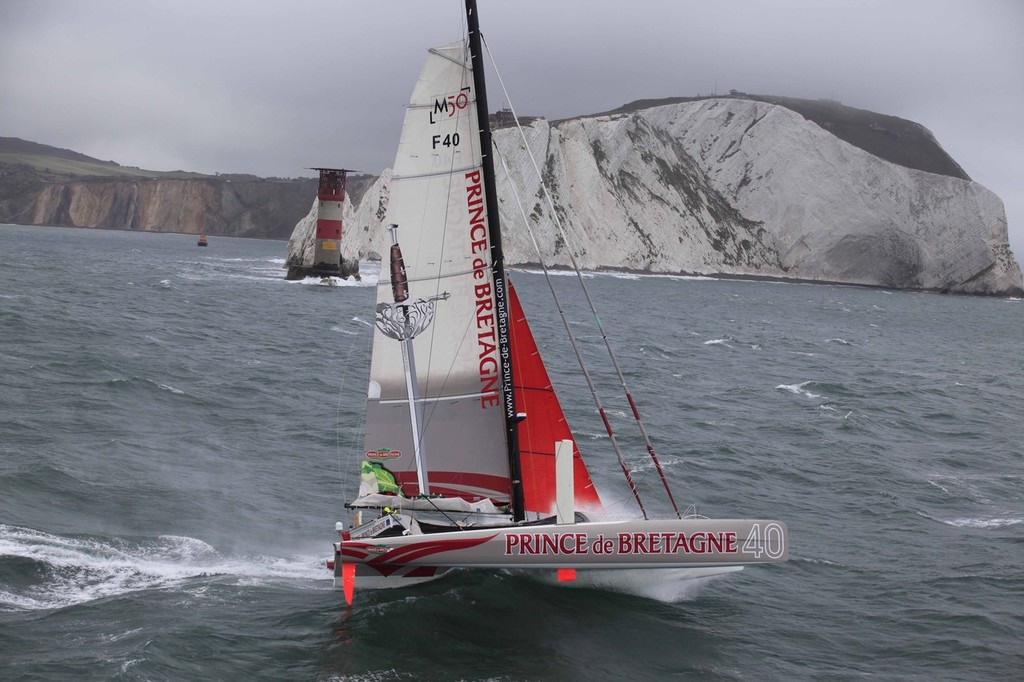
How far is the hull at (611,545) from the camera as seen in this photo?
1479 centimetres

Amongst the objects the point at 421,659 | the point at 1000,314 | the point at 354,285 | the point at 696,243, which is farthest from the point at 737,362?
the point at 696,243

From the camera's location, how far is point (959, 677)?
13.9 metres

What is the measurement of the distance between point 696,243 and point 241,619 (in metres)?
117

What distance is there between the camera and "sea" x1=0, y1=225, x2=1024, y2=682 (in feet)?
45.1

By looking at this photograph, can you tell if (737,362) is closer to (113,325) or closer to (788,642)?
(113,325)

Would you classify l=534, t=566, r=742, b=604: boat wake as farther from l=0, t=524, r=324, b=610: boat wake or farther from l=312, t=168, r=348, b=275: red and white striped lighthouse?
l=312, t=168, r=348, b=275: red and white striped lighthouse

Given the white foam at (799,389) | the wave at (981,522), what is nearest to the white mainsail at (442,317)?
the wave at (981,522)

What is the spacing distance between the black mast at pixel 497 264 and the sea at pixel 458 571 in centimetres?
193

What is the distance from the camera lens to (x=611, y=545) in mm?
14828

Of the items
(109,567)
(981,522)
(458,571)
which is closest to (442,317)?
(458,571)

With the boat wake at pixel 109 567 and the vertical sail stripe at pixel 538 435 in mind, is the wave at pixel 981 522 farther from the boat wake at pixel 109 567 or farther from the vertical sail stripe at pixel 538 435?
the boat wake at pixel 109 567

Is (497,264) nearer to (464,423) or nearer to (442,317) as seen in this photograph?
(442,317)

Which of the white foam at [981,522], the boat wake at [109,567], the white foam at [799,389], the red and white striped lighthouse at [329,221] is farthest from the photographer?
the red and white striped lighthouse at [329,221]

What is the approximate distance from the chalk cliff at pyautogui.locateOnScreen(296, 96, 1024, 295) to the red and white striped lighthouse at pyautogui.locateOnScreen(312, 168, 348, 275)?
48378 mm
